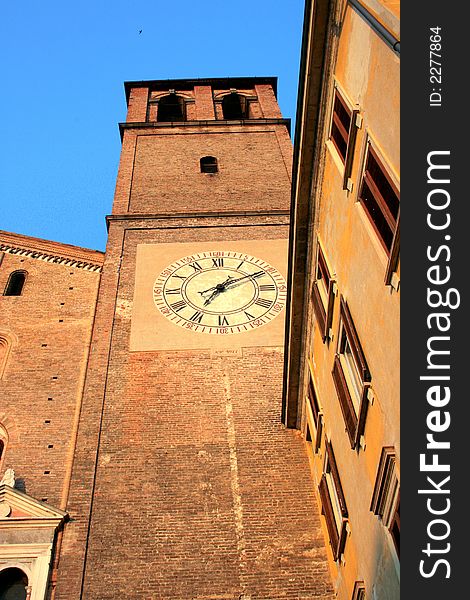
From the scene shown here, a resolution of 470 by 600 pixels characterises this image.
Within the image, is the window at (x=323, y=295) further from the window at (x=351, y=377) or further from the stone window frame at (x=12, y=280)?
the stone window frame at (x=12, y=280)

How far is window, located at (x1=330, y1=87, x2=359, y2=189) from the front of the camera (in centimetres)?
794

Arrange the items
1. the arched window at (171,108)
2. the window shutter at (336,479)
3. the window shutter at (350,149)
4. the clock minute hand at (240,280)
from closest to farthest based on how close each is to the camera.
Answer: the window shutter at (350,149) < the window shutter at (336,479) < the clock minute hand at (240,280) < the arched window at (171,108)

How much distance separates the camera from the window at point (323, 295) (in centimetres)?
916

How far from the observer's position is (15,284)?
16.2m

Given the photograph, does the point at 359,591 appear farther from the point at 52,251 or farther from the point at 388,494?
the point at 52,251

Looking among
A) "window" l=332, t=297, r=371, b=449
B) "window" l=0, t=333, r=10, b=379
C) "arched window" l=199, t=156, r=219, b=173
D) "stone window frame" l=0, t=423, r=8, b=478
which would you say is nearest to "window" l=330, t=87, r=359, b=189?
"window" l=332, t=297, r=371, b=449

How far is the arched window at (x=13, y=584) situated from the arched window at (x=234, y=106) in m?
16.9

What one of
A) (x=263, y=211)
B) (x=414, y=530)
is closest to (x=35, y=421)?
(x=263, y=211)

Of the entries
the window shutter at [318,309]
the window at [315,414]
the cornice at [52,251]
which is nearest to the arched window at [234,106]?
the cornice at [52,251]

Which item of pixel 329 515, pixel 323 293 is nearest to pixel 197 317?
pixel 323 293

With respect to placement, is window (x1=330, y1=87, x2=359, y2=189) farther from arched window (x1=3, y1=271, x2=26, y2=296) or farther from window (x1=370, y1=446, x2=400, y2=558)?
arched window (x1=3, y1=271, x2=26, y2=296)

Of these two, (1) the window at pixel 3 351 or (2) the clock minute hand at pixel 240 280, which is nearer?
(1) the window at pixel 3 351

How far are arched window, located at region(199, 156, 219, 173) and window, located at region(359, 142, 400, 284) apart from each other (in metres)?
12.9

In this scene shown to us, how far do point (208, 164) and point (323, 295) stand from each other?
1153 cm
